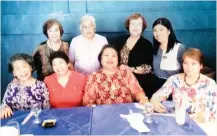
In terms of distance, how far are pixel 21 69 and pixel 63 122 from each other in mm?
841

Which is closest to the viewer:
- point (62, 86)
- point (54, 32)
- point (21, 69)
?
point (21, 69)

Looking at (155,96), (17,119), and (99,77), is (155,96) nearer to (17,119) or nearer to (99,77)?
(99,77)

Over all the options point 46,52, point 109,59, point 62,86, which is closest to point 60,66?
point 62,86

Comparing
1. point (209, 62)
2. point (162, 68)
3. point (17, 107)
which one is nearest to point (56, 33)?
point (17, 107)

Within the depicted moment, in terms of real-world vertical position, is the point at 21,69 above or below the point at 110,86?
above

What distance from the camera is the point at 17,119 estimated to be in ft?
7.63

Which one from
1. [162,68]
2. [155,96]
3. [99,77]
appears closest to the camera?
[155,96]

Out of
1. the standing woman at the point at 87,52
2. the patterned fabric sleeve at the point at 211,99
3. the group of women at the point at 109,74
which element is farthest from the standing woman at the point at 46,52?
the patterned fabric sleeve at the point at 211,99

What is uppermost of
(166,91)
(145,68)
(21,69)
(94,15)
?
(94,15)

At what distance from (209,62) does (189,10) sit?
94 centimetres

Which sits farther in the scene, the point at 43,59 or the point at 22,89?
the point at 43,59

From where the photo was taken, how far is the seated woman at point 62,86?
288cm

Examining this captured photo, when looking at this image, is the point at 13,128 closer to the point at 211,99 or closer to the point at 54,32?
the point at 54,32

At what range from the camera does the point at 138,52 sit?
11.3ft
